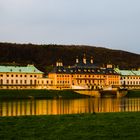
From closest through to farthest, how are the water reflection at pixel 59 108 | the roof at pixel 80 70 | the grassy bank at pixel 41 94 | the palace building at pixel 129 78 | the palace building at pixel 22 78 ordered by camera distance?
1. the water reflection at pixel 59 108
2. the grassy bank at pixel 41 94
3. the palace building at pixel 22 78
4. the roof at pixel 80 70
5. the palace building at pixel 129 78

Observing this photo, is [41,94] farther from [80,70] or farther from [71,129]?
[71,129]

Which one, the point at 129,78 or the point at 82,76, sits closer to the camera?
the point at 82,76

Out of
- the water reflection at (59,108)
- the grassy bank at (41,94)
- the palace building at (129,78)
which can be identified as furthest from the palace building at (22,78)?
the water reflection at (59,108)

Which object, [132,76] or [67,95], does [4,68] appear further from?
[132,76]

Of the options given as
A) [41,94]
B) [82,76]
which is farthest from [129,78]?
[41,94]

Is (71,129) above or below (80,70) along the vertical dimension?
below

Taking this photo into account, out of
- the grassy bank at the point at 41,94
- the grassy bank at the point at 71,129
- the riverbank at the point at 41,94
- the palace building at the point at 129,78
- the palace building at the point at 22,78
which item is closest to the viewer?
the grassy bank at the point at 71,129

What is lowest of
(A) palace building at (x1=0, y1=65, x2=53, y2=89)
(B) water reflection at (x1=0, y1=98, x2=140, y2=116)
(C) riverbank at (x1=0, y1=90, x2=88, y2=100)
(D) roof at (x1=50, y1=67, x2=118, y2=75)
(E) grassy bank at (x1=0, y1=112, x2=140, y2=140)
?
(C) riverbank at (x1=0, y1=90, x2=88, y2=100)

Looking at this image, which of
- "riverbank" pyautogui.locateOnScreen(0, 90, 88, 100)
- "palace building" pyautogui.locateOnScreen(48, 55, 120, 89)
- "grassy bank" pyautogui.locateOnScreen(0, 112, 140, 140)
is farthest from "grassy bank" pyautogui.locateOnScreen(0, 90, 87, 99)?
"grassy bank" pyautogui.locateOnScreen(0, 112, 140, 140)

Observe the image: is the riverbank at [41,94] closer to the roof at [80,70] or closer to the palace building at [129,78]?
the roof at [80,70]

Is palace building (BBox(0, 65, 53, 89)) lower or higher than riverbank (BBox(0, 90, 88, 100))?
higher

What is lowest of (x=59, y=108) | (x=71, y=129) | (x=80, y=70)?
(x=59, y=108)

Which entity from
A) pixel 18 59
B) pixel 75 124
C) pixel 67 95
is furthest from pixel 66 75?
pixel 75 124

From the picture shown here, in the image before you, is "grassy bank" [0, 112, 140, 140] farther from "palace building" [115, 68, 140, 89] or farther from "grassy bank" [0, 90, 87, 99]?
"palace building" [115, 68, 140, 89]
